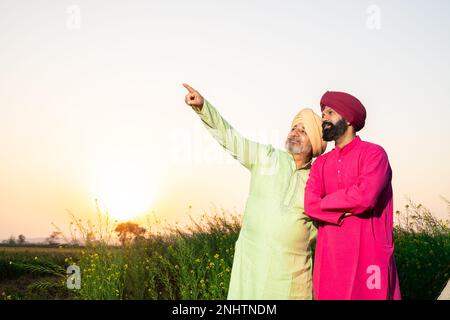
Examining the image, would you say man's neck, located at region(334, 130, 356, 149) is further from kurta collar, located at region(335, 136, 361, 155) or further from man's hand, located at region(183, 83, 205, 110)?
man's hand, located at region(183, 83, 205, 110)

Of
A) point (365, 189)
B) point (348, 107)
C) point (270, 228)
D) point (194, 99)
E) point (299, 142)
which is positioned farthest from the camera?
point (194, 99)

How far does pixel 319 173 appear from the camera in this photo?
424 centimetres

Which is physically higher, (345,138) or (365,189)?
(345,138)

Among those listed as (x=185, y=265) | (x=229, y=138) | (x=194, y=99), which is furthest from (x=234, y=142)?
(x=185, y=265)

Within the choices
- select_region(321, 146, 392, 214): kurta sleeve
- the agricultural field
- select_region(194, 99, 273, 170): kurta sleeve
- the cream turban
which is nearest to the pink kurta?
select_region(321, 146, 392, 214): kurta sleeve

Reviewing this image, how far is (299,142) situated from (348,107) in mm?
485

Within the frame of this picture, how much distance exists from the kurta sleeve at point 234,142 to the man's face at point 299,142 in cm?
24

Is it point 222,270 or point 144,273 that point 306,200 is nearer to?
point 222,270

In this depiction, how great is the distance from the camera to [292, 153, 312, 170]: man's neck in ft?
14.9

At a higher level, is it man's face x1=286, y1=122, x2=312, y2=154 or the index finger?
the index finger

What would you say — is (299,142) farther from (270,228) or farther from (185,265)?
(185,265)

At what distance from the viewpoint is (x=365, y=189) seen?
12.9 feet
